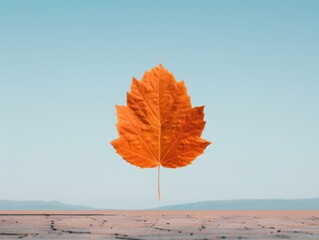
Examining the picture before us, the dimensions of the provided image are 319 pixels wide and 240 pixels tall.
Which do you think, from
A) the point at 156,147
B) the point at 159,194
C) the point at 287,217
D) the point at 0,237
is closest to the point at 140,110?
the point at 156,147

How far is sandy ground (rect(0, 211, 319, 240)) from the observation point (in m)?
3.25

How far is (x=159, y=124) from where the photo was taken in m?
3.95

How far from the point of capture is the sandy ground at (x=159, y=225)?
10.7 feet

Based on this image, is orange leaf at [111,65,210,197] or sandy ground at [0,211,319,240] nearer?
sandy ground at [0,211,319,240]

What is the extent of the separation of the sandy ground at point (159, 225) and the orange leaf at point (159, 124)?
0.52 meters

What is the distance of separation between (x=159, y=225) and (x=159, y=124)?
775mm

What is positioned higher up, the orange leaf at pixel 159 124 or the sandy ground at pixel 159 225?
the orange leaf at pixel 159 124

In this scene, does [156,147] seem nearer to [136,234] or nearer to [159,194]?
[159,194]

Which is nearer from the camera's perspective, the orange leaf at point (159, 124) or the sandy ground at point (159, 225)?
the sandy ground at point (159, 225)

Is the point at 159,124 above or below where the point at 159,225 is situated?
above

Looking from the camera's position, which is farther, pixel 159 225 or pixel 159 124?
pixel 159 124

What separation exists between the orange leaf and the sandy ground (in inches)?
20.6

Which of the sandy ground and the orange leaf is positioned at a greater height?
the orange leaf

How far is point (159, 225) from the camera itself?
379 cm
